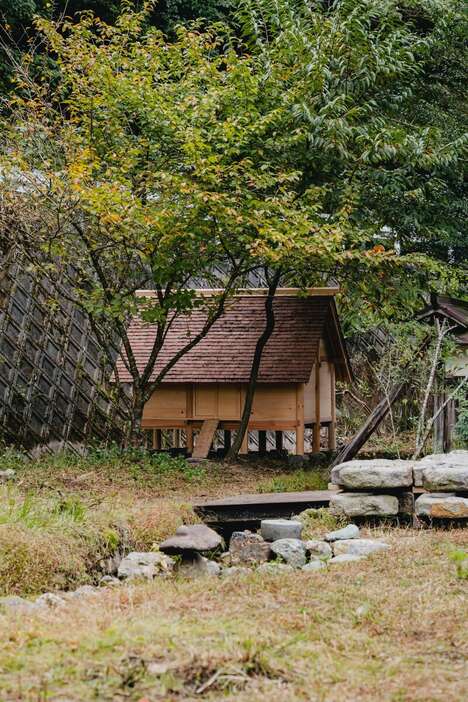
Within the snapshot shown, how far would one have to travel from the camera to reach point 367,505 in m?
9.55

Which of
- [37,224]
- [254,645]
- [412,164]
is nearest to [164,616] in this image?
[254,645]

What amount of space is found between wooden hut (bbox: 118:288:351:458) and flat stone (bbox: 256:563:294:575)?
26.0 feet

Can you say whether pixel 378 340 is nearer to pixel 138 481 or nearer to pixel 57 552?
pixel 138 481

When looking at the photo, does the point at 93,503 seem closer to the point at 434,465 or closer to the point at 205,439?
the point at 434,465

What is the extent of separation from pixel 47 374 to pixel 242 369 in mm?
3828

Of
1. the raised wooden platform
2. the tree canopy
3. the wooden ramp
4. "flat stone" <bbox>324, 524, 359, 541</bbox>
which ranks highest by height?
the tree canopy

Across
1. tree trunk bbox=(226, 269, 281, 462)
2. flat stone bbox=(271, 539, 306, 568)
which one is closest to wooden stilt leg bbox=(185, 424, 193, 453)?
tree trunk bbox=(226, 269, 281, 462)

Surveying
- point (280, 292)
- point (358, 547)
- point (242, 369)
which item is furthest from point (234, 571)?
point (280, 292)

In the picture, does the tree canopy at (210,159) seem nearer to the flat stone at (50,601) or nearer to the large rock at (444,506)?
the large rock at (444,506)

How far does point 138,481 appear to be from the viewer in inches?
463

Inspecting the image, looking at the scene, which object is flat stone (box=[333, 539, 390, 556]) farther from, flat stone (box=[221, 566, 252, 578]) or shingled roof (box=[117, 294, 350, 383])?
shingled roof (box=[117, 294, 350, 383])

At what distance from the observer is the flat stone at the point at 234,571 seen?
7127 mm

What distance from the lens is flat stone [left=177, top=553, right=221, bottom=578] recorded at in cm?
746

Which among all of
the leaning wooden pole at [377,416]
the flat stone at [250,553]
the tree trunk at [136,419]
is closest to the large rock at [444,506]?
the flat stone at [250,553]
